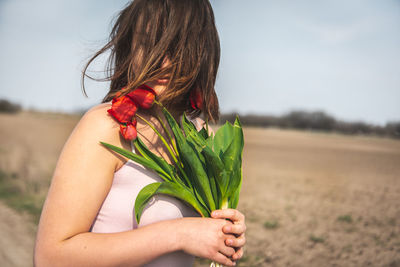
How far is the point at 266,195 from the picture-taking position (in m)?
7.88

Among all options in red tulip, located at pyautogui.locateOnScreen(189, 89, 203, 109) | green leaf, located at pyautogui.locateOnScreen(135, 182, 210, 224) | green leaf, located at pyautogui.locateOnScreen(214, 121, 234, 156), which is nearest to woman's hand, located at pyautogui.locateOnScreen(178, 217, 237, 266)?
green leaf, located at pyautogui.locateOnScreen(135, 182, 210, 224)

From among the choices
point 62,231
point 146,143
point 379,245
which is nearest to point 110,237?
point 62,231

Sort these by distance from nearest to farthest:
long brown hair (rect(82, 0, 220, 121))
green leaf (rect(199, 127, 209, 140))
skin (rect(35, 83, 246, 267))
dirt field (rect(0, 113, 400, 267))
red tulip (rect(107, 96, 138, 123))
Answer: skin (rect(35, 83, 246, 267)) < red tulip (rect(107, 96, 138, 123)) < long brown hair (rect(82, 0, 220, 121)) < green leaf (rect(199, 127, 209, 140)) < dirt field (rect(0, 113, 400, 267))

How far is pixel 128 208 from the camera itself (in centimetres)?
118

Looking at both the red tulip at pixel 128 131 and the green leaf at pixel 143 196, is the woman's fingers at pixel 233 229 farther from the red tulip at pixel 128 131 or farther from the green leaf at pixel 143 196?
the red tulip at pixel 128 131

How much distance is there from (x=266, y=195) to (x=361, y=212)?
2.37 m

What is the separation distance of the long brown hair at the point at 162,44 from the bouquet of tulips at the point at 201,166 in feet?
0.32

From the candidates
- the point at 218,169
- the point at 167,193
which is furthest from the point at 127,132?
the point at 218,169

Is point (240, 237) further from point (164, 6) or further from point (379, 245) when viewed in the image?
point (379, 245)

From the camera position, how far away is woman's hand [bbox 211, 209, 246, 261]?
3.75ft

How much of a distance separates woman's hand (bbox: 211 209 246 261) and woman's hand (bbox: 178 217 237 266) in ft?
0.04

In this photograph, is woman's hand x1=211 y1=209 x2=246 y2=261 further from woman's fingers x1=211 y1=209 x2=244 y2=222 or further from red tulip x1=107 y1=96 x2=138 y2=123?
red tulip x1=107 y1=96 x2=138 y2=123

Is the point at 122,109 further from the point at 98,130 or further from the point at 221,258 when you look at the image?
the point at 221,258

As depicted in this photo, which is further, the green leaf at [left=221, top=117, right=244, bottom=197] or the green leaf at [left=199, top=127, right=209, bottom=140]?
the green leaf at [left=199, top=127, right=209, bottom=140]
